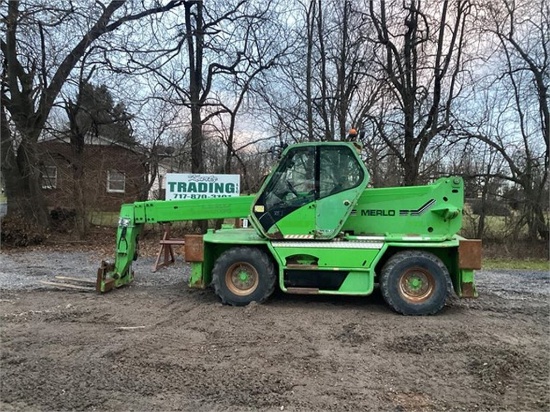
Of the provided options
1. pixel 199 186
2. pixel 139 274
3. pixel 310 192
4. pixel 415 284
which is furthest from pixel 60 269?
pixel 415 284

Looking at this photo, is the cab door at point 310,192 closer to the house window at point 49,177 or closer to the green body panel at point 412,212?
the green body panel at point 412,212

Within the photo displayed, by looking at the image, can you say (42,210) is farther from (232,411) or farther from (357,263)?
(232,411)

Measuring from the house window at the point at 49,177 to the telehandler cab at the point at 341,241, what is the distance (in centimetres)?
1156

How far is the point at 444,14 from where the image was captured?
15.8 m

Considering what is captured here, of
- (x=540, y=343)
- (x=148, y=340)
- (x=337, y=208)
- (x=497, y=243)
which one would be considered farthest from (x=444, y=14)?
(x=148, y=340)

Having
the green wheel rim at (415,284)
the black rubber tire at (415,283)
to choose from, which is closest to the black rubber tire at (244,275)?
the black rubber tire at (415,283)

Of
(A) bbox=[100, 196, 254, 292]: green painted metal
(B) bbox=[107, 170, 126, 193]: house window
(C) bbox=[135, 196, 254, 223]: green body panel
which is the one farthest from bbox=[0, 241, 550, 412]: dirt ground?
(B) bbox=[107, 170, 126, 193]: house window

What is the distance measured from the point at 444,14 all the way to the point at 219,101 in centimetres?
837

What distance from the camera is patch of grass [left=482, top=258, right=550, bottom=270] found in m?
12.3

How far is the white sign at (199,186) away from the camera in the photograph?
40.8 ft

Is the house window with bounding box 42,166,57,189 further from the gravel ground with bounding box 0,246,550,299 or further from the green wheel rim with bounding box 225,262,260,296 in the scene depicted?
the green wheel rim with bounding box 225,262,260,296

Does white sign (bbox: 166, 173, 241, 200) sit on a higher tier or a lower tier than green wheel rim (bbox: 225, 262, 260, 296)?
higher

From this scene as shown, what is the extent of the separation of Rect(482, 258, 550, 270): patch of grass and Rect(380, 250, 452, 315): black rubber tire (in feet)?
19.8

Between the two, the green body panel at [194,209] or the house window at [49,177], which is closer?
the green body panel at [194,209]
